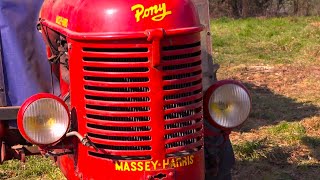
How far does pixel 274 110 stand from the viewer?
27.0 ft

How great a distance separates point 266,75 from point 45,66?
6.47 meters

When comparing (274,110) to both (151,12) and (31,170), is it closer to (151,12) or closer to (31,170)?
(31,170)

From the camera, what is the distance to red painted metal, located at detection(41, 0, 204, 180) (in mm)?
3184

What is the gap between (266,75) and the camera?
34.4 ft

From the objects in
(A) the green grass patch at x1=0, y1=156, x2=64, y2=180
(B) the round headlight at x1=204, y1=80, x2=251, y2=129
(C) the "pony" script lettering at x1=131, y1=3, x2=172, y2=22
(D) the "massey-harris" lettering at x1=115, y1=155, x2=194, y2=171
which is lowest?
(A) the green grass patch at x1=0, y1=156, x2=64, y2=180

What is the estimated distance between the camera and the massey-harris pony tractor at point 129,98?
3.19m

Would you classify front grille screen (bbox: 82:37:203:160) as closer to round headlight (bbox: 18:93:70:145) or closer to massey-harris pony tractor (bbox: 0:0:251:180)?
massey-harris pony tractor (bbox: 0:0:251:180)

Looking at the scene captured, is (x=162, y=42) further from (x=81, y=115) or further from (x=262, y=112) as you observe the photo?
(x=262, y=112)

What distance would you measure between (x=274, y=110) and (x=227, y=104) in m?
4.64

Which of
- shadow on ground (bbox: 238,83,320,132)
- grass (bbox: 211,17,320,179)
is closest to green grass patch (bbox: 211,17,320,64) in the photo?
grass (bbox: 211,17,320,179)

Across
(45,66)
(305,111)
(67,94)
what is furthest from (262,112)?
(67,94)

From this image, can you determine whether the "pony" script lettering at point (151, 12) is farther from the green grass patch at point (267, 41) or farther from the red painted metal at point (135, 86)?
the green grass patch at point (267, 41)

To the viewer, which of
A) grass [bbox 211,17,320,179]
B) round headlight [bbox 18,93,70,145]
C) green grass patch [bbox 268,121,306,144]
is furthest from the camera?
green grass patch [bbox 268,121,306,144]

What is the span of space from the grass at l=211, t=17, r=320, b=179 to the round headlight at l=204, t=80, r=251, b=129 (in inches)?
83.1
